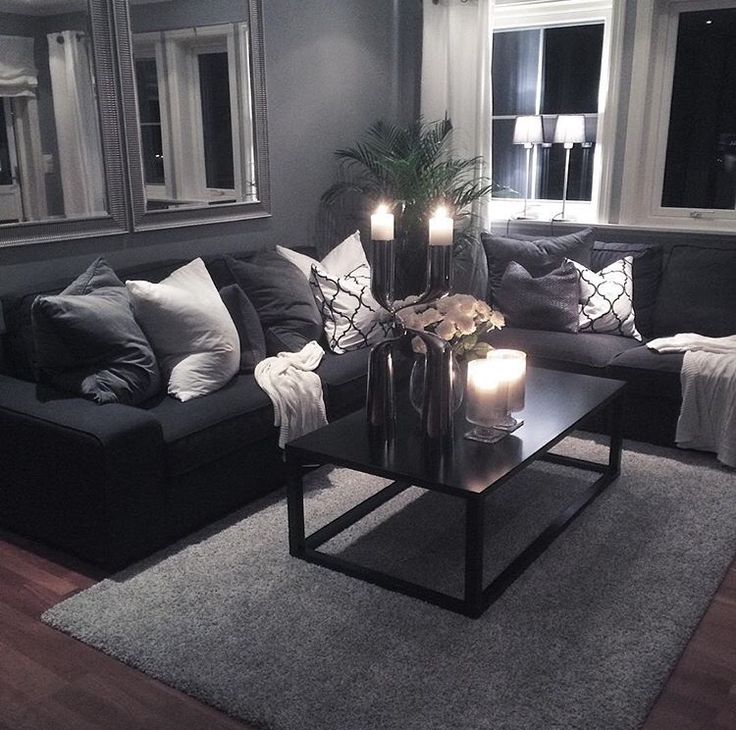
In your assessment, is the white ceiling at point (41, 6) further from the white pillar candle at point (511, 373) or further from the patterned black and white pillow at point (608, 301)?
the patterned black and white pillow at point (608, 301)

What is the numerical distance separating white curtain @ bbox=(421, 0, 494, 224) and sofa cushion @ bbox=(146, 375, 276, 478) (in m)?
2.28

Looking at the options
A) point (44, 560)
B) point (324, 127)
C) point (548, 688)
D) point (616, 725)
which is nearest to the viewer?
point (616, 725)

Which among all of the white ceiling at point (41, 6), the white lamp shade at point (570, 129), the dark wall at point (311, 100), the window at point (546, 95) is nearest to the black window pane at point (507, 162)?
the window at point (546, 95)

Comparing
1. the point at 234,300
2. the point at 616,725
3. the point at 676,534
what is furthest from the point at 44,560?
the point at 676,534

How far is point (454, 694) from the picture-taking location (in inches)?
78.5

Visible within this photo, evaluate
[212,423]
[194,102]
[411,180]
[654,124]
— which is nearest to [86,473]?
[212,423]

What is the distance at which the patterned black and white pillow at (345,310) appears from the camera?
146 inches

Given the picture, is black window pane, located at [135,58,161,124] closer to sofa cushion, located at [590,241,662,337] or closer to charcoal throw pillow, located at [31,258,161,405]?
charcoal throw pillow, located at [31,258,161,405]

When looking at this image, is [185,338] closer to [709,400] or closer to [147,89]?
[147,89]

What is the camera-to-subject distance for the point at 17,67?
2.99 m

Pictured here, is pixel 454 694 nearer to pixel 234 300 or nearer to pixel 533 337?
pixel 234 300

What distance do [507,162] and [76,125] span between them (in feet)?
8.77

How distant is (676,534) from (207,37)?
2942mm

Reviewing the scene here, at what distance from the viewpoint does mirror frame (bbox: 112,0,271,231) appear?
3344 mm
